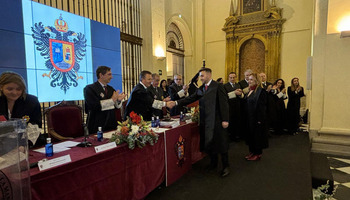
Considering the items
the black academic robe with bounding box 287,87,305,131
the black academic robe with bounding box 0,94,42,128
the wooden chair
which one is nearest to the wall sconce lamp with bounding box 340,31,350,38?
the black academic robe with bounding box 287,87,305,131

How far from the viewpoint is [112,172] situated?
5.90 ft

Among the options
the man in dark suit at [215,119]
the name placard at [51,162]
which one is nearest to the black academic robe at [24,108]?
the name placard at [51,162]

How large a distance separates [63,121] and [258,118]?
288 centimetres

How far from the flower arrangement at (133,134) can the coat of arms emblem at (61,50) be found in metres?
3.23

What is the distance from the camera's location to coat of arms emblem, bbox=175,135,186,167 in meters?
2.71

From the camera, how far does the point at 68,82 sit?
4.76 meters

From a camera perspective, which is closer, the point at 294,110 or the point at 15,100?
the point at 15,100

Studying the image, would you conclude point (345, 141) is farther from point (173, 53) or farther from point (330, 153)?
point (173, 53)

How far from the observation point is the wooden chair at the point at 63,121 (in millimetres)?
2430

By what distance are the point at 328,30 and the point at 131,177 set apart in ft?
14.8

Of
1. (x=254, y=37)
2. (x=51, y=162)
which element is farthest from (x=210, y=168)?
(x=254, y=37)

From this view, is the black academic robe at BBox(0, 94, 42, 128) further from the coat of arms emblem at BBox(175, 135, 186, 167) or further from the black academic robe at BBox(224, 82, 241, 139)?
the black academic robe at BBox(224, 82, 241, 139)

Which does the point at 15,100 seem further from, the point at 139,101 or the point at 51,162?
the point at 139,101

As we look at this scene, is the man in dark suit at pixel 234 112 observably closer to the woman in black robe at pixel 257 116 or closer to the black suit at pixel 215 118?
the woman in black robe at pixel 257 116
